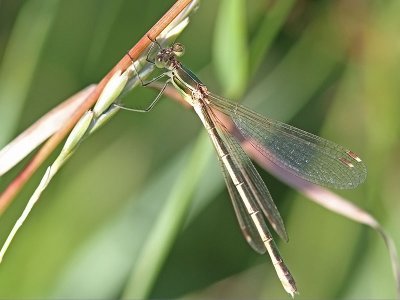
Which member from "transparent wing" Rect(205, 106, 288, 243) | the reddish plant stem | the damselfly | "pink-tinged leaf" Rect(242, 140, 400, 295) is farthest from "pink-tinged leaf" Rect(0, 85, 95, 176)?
"transparent wing" Rect(205, 106, 288, 243)

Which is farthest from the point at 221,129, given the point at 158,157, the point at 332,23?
the point at 332,23

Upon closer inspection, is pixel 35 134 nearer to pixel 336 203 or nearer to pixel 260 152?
pixel 260 152

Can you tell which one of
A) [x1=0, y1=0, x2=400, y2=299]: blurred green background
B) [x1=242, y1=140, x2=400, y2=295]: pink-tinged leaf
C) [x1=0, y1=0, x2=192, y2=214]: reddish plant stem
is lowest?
[x1=242, y1=140, x2=400, y2=295]: pink-tinged leaf

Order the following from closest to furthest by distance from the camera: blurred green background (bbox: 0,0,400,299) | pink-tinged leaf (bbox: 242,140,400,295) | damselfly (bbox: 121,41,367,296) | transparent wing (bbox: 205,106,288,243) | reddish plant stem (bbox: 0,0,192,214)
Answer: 1. reddish plant stem (bbox: 0,0,192,214)
2. pink-tinged leaf (bbox: 242,140,400,295)
3. damselfly (bbox: 121,41,367,296)
4. transparent wing (bbox: 205,106,288,243)
5. blurred green background (bbox: 0,0,400,299)

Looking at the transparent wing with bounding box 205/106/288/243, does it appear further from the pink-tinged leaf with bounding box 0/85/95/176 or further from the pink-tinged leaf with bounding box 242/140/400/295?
the pink-tinged leaf with bounding box 0/85/95/176

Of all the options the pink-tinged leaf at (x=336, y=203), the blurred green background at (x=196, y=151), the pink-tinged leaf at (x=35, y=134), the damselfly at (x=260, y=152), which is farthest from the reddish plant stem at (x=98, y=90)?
the blurred green background at (x=196, y=151)

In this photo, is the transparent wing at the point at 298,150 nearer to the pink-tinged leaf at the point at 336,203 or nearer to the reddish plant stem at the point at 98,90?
the pink-tinged leaf at the point at 336,203

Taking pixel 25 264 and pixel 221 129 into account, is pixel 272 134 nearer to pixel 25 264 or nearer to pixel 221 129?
pixel 221 129
